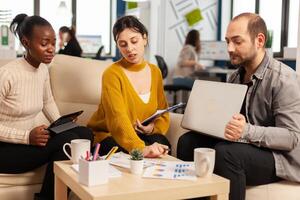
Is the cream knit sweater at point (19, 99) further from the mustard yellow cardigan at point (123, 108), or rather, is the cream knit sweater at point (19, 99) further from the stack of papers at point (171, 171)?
the stack of papers at point (171, 171)

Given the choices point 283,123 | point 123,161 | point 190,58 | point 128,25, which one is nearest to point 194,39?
point 190,58

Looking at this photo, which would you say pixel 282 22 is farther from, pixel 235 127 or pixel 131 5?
pixel 235 127

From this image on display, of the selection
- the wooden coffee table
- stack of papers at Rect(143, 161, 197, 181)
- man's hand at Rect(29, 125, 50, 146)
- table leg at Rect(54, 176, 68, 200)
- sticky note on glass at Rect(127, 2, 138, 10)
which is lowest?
table leg at Rect(54, 176, 68, 200)

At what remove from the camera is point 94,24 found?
7.36 metres

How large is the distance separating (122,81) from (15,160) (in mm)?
623

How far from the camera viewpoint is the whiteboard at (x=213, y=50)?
21.7 feet

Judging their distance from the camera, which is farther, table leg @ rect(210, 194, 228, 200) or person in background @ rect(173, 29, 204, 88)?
person in background @ rect(173, 29, 204, 88)

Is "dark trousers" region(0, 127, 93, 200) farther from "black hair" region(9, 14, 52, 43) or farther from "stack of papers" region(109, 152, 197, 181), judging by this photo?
"black hair" region(9, 14, 52, 43)

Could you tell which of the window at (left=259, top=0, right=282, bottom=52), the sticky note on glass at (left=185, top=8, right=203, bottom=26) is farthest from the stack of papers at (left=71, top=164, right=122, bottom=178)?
the sticky note on glass at (left=185, top=8, right=203, bottom=26)

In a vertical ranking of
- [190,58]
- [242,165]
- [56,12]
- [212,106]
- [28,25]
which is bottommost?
[242,165]

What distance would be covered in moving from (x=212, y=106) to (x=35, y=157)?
828 millimetres

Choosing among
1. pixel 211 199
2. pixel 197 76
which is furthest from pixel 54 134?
pixel 197 76

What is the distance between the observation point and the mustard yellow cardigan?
192 centimetres

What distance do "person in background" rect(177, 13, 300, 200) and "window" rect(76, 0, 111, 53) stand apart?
540 centimetres
